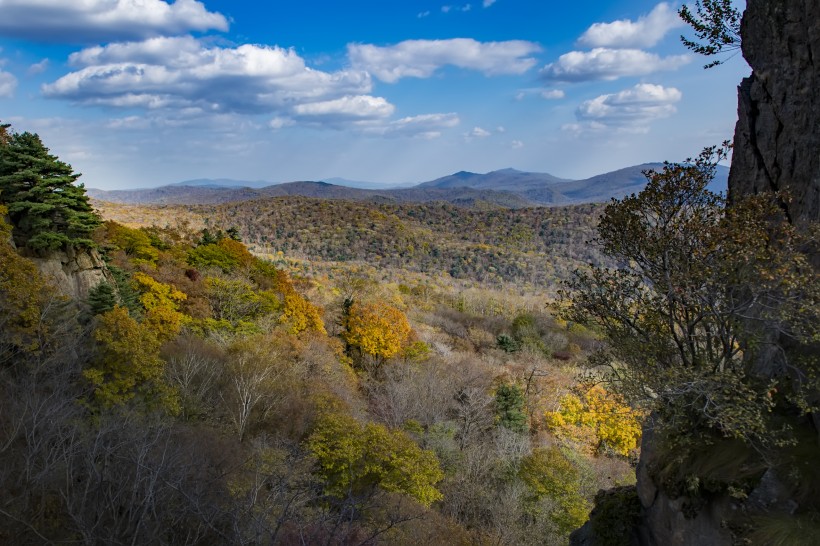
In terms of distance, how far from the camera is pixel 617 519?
1045 cm

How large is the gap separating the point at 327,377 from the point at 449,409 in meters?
7.74

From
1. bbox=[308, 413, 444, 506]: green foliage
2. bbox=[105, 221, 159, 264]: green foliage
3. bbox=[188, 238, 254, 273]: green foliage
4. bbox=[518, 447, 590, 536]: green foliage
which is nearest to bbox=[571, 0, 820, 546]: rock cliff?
bbox=[308, 413, 444, 506]: green foliage

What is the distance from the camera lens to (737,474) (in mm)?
7734

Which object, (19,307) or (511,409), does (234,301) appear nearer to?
(19,307)

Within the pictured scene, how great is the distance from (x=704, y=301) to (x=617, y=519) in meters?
5.26

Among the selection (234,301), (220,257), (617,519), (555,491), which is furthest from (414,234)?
(617,519)

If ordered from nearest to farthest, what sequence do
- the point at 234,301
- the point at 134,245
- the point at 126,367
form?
the point at 126,367 < the point at 234,301 < the point at 134,245

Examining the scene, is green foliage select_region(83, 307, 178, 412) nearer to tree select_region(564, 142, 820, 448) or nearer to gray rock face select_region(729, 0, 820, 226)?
tree select_region(564, 142, 820, 448)

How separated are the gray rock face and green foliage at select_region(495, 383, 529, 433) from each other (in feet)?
70.8

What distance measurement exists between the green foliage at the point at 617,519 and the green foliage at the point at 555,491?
9.23 metres

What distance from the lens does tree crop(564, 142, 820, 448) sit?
735 centimetres

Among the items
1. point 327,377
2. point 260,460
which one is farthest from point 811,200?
point 327,377

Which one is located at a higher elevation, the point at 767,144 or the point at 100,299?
the point at 767,144

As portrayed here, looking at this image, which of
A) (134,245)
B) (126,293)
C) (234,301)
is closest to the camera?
(126,293)
